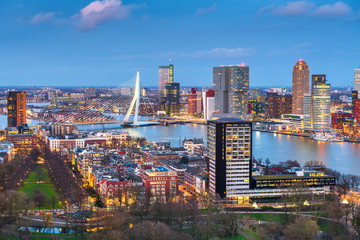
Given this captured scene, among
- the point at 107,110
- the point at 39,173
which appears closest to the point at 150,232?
the point at 39,173

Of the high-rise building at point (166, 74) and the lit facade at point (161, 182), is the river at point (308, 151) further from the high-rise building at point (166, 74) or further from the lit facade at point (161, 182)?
the high-rise building at point (166, 74)

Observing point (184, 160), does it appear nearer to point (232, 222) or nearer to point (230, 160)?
point (230, 160)

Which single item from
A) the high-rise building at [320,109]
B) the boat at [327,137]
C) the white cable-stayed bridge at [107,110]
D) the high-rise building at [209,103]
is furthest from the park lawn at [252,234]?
the high-rise building at [209,103]

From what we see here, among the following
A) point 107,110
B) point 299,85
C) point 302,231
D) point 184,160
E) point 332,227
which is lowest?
point 332,227

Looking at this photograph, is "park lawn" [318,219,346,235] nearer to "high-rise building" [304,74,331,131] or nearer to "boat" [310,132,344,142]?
"boat" [310,132,344,142]

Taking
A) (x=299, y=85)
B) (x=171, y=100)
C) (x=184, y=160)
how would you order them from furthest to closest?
(x=171, y=100)
(x=299, y=85)
(x=184, y=160)

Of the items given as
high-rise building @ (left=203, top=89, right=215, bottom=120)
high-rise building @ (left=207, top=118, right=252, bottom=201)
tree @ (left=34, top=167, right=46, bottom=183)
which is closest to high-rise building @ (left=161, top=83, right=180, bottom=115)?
high-rise building @ (left=203, top=89, right=215, bottom=120)
